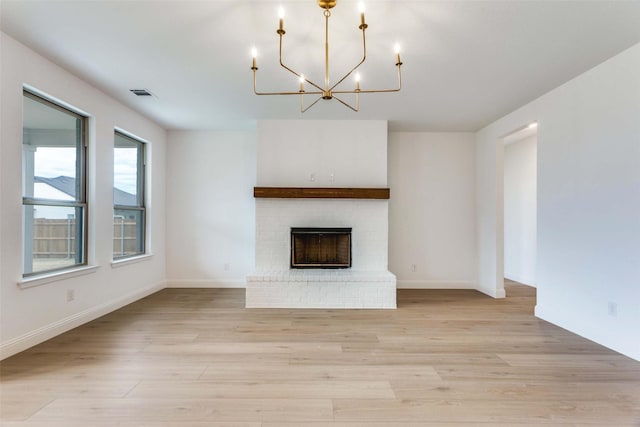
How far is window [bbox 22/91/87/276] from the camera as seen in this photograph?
8.69 ft

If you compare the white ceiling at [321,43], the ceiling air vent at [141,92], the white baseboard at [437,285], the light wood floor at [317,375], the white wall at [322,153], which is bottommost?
the light wood floor at [317,375]

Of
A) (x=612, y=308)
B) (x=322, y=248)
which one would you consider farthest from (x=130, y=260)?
(x=612, y=308)

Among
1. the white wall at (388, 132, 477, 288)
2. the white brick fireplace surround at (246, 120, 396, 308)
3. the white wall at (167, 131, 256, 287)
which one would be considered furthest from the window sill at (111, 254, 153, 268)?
the white wall at (388, 132, 477, 288)

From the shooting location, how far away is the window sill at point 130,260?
3.69 m

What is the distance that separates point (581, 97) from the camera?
2947mm

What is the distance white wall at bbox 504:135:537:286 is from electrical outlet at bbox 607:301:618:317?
271cm

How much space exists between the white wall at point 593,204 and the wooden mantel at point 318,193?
73.4 inches

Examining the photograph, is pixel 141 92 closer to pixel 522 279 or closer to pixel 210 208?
pixel 210 208

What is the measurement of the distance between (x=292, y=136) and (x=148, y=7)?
240 cm

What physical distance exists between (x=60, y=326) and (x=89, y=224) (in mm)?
1032

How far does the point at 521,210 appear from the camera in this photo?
543 centimetres

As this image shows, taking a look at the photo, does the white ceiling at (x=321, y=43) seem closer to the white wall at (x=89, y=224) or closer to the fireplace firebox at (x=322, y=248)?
the white wall at (x=89, y=224)

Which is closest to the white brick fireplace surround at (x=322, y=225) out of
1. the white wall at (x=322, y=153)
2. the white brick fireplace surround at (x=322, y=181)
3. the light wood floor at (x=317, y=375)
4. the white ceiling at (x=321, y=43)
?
the white brick fireplace surround at (x=322, y=181)

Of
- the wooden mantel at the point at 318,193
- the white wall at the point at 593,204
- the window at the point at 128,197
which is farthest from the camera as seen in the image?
the wooden mantel at the point at 318,193
